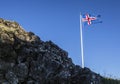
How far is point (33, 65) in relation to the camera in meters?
26.4

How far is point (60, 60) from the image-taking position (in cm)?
2772

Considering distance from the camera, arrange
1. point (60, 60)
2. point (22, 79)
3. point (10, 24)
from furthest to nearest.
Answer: point (10, 24), point (60, 60), point (22, 79)

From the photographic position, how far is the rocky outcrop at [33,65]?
83.9ft

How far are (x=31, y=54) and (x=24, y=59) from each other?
0.69 meters

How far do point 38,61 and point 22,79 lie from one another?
1.87 metres

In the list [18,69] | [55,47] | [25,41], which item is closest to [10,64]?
[18,69]

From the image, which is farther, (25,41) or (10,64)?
(25,41)

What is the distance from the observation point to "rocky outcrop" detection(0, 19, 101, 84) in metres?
25.6

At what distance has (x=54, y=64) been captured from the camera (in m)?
26.8

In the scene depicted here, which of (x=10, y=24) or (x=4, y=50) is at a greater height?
(x=10, y=24)

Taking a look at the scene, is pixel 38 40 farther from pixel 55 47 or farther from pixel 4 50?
pixel 4 50

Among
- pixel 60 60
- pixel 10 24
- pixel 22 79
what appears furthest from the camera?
pixel 10 24

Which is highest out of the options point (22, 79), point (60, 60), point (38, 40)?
point (38, 40)

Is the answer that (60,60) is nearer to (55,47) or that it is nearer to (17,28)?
(55,47)
